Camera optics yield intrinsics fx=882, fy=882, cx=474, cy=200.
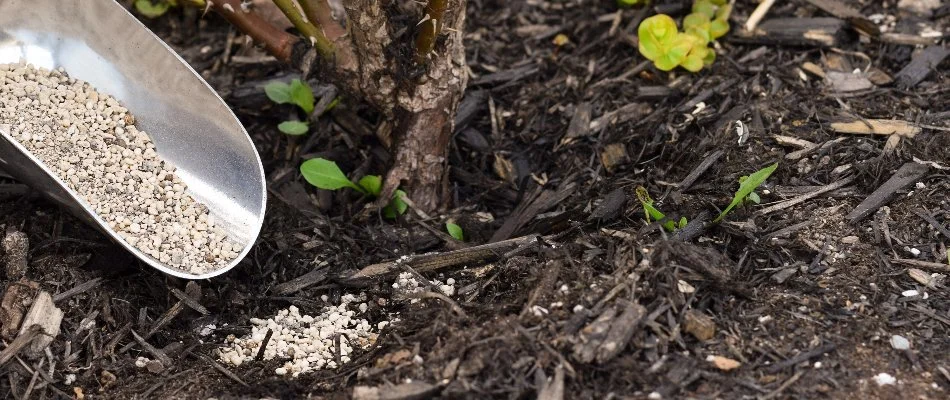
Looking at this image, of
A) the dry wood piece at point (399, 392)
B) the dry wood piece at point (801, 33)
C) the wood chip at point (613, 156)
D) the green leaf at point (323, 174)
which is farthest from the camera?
the dry wood piece at point (801, 33)

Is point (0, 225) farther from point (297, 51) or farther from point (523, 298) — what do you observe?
point (523, 298)

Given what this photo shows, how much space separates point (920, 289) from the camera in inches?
69.5

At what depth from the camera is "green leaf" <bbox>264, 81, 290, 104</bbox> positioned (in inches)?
93.1

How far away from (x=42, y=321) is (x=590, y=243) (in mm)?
1143

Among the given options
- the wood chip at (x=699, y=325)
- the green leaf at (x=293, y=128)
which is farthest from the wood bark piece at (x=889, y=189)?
the green leaf at (x=293, y=128)

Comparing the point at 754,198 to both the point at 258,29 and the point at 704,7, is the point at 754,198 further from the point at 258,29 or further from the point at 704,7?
the point at 258,29

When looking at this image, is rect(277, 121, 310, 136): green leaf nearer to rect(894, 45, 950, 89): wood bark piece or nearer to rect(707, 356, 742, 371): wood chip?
rect(707, 356, 742, 371): wood chip

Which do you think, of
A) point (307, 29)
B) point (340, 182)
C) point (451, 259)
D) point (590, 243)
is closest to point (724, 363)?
point (590, 243)

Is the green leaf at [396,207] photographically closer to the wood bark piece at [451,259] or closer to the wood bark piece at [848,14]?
the wood bark piece at [451,259]

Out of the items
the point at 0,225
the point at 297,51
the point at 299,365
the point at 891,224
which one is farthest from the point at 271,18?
the point at 891,224

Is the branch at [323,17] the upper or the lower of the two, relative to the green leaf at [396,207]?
upper

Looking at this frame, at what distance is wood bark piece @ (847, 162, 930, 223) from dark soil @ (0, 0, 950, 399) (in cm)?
2

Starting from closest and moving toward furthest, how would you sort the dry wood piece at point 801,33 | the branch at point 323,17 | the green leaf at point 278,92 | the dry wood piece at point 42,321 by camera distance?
the dry wood piece at point 42,321
the branch at point 323,17
the green leaf at point 278,92
the dry wood piece at point 801,33

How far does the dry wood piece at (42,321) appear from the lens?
178 cm
